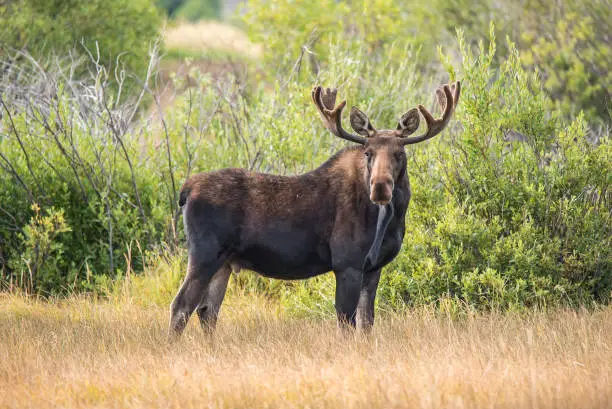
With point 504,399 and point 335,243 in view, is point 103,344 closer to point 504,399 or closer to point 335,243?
point 335,243

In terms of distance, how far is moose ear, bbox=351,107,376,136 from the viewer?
25.2 ft

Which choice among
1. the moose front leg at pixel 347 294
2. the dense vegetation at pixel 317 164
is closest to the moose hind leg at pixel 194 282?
the moose front leg at pixel 347 294

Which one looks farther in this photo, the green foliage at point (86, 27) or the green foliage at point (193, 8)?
the green foliage at point (193, 8)

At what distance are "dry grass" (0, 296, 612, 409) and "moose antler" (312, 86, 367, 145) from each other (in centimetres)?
164

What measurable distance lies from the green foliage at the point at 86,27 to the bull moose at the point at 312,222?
1120 cm

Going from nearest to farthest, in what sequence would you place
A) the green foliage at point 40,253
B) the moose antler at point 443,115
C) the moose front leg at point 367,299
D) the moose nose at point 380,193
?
the moose nose at point 380,193, the moose antler at point 443,115, the moose front leg at point 367,299, the green foliage at point 40,253

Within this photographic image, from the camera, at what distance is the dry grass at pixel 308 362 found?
5.97 m

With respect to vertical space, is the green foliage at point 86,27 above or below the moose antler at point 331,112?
below

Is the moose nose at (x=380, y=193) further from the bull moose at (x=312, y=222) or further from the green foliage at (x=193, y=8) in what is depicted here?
the green foliage at (x=193, y=8)

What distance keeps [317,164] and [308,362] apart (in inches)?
183

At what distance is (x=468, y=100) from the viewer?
30.9ft

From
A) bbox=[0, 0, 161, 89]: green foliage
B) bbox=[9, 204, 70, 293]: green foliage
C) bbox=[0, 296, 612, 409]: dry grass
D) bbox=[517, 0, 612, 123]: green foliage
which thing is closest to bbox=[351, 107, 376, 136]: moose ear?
bbox=[0, 296, 612, 409]: dry grass

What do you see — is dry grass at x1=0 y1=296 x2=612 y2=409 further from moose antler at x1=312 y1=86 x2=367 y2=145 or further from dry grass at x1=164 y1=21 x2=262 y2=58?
dry grass at x1=164 y1=21 x2=262 y2=58

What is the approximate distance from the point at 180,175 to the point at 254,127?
1.26m
